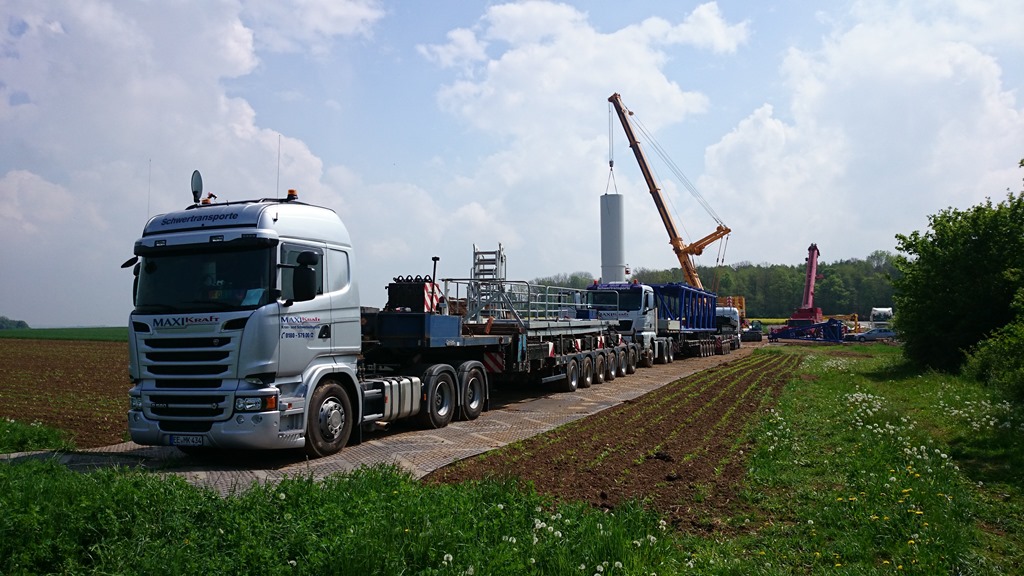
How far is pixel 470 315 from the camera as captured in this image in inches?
582

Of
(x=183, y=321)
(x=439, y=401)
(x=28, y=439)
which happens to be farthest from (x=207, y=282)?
(x=439, y=401)

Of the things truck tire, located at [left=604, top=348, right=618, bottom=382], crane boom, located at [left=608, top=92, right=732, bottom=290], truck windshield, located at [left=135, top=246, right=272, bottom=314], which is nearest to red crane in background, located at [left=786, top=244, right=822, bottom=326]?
crane boom, located at [left=608, top=92, right=732, bottom=290]

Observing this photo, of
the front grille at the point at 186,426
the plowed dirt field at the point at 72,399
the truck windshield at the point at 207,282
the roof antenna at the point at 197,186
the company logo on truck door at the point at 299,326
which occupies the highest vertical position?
the roof antenna at the point at 197,186

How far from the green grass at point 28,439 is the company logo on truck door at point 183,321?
2.45 meters

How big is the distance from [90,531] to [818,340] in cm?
5879

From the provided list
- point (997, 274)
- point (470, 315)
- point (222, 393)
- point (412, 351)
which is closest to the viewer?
point (222, 393)

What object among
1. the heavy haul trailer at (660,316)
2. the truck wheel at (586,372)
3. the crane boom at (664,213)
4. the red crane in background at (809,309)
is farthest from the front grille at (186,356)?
the red crane in background at (809,309)

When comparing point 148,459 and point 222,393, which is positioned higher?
point 222,393

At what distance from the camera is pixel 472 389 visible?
13.3 metres

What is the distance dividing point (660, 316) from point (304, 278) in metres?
25.3

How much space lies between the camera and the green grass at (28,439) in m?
9.53

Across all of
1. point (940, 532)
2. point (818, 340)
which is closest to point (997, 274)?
point (940, 532)

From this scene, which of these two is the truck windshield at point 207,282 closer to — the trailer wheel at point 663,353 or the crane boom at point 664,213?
the trailer wheel at point 663,353

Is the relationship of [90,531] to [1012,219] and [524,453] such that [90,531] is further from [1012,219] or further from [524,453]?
[1012,219]
